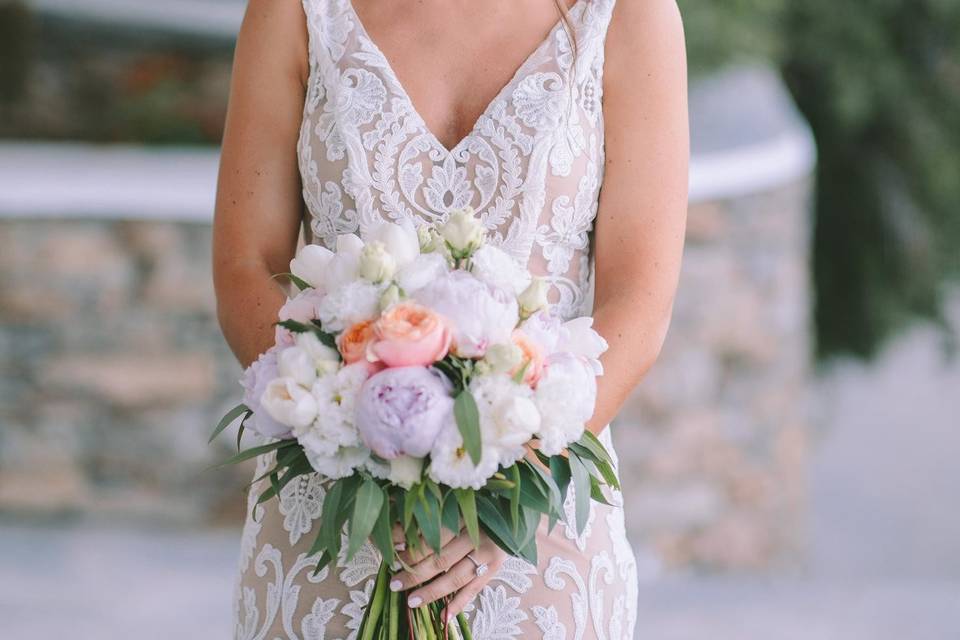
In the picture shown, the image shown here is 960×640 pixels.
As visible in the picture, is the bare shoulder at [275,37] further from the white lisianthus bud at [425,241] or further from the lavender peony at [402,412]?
the lavender peony at [402,412]

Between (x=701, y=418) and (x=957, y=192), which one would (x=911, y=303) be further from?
Result: (x=701, y=418)

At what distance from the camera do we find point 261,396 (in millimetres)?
1563

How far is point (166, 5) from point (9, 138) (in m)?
1.23

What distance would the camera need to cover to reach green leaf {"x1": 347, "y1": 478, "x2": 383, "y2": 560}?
4.83ft

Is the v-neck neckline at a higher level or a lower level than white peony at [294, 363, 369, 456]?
higher

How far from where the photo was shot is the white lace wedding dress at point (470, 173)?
201 centimetres

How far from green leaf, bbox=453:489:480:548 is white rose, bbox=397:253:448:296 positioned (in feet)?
0.78

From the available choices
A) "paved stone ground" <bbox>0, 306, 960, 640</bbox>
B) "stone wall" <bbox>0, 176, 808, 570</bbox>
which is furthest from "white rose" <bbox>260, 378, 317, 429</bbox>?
"stone wall" <bbox>0, 176, 808, 570</bbox>

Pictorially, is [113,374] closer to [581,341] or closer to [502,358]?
[581,341]

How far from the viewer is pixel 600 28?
2.04 m

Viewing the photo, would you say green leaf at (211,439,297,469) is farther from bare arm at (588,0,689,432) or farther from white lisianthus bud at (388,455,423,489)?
bare arm at (588,0,689,432)

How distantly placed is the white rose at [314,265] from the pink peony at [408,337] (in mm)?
→ 164

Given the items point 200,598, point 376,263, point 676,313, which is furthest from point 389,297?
point 676,313

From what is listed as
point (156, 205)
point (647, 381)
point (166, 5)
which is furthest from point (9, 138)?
point (647, 381)
